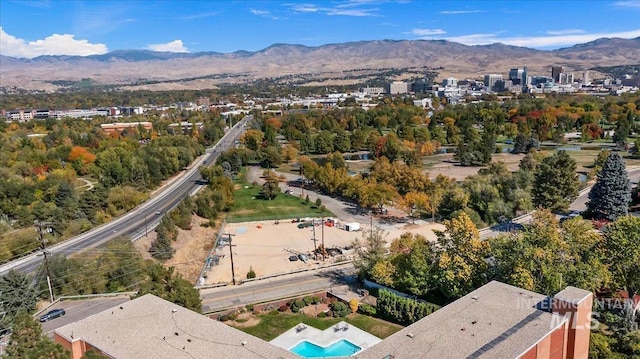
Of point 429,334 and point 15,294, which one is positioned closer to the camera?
point 429,334

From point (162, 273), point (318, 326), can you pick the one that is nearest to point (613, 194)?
point (318, 326)

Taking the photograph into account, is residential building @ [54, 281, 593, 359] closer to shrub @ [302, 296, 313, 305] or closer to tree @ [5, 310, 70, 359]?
tree @ [5, 310, 70, 359]

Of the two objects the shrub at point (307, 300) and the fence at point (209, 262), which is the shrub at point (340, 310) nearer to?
the shrub at point (307, 300)

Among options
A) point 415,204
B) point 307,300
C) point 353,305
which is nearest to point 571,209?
point 415,204

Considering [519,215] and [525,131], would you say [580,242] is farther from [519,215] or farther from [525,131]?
[525,131]

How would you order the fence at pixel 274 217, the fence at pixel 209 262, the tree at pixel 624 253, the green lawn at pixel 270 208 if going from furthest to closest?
the green lawn at pixel 270 208 < the fence at pixel 274 217 < the fence at pixel 209 262 < the tree at pixel 624 253

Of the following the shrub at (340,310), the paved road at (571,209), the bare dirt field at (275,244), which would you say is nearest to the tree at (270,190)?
the bare dirt field at (275,244)

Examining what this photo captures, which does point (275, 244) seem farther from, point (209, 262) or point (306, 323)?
point (306, 323)
